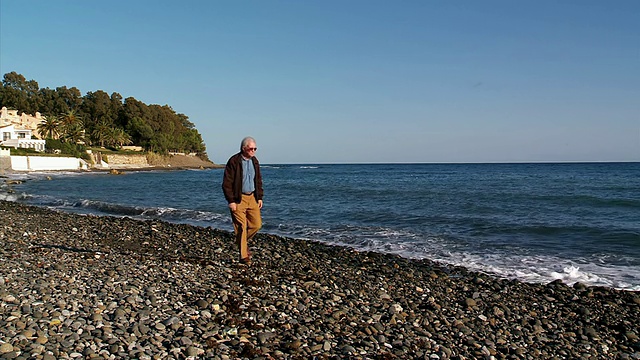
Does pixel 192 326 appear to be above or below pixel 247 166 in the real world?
below

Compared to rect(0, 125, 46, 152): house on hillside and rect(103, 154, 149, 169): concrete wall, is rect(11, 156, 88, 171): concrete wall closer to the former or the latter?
rect(0, 125, 46, 152): house on hillside

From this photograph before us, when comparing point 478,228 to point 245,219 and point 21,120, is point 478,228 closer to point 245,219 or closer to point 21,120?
point 245,219

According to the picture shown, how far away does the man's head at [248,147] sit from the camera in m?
Answer: 8.60

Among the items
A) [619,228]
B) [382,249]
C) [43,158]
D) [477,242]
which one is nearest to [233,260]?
[382,249]

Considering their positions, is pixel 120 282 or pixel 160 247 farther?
pixel 160 247

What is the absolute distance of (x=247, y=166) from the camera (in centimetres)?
873

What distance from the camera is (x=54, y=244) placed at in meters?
11.3

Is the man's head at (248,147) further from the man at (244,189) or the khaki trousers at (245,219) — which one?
the khaki trousers at (245,219)

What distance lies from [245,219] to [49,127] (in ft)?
316

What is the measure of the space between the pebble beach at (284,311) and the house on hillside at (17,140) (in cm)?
8006

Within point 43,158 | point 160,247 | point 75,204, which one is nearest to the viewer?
point 160,247

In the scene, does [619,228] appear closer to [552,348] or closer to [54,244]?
[552,348]

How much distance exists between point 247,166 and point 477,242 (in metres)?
9.79

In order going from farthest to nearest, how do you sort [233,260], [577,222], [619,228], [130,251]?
[577,222] < [619,228] < [130,251] < [233,260]
